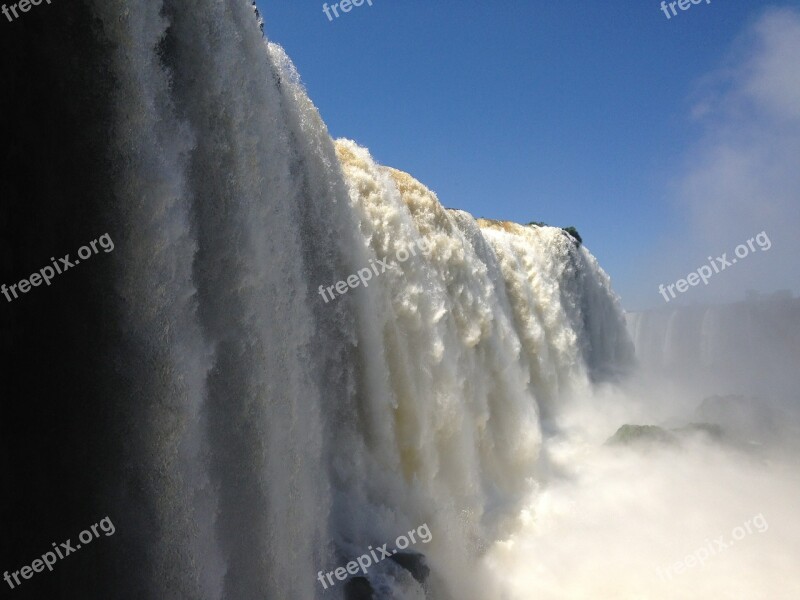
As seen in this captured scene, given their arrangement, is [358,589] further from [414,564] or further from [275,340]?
[275,340]

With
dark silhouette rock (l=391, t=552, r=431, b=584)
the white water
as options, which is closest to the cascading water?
the white water

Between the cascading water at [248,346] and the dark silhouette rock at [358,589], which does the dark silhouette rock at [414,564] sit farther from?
the dark silhouette rock at [358,589]

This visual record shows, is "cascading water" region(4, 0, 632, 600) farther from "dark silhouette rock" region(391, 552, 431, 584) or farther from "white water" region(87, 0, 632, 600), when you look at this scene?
"dark silhouette rock" region(391, 552, 431, 584)

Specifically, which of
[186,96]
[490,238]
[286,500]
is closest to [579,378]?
[490,238]

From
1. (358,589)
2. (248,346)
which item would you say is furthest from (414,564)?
(248,346)

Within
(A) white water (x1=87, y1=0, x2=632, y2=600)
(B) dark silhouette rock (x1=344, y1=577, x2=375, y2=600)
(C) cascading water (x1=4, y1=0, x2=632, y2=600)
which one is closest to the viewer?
(C) cascading water (x1=4, y1=0, x2=632, y2=600)
